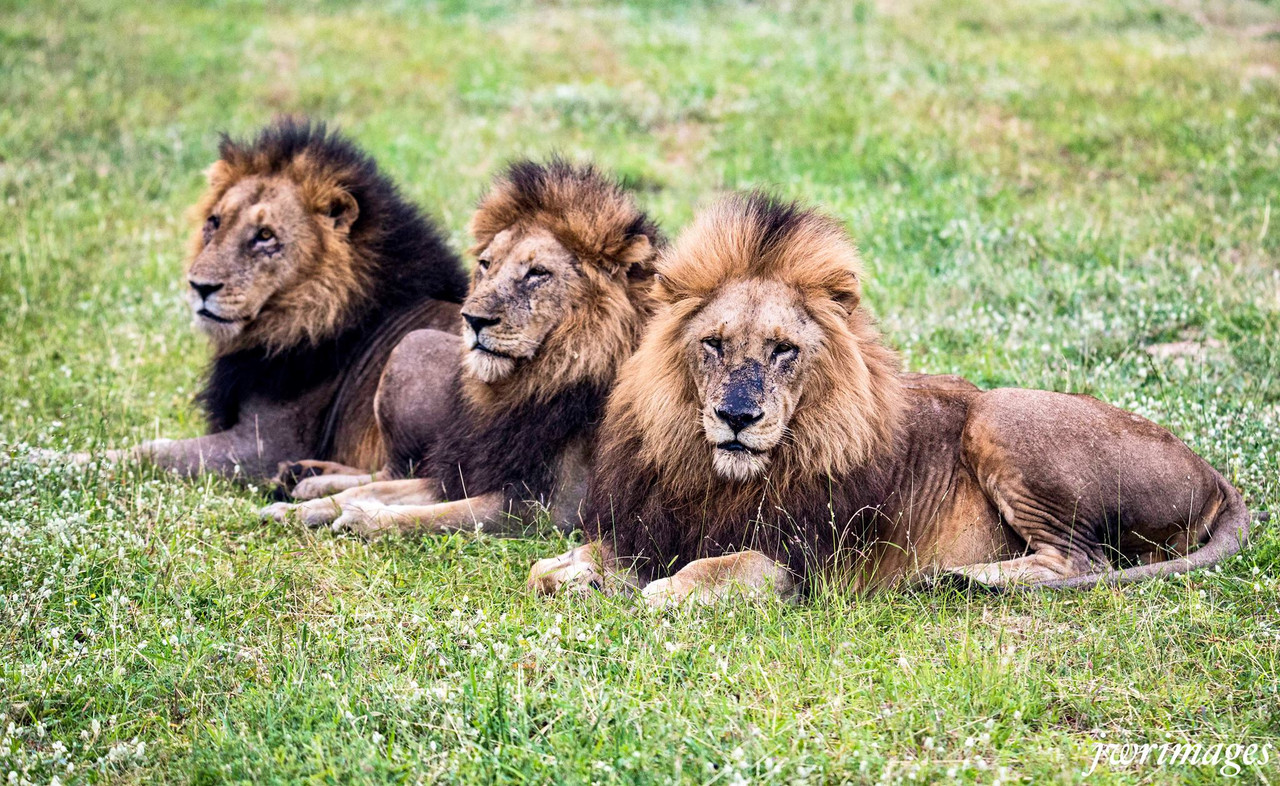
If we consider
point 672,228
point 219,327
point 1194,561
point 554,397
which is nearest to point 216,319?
point 219,327

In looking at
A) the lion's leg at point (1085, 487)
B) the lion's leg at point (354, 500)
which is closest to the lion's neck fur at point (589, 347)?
the lion's leg at point (354, 500)

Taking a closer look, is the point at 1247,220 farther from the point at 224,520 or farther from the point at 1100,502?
the point at 224,520

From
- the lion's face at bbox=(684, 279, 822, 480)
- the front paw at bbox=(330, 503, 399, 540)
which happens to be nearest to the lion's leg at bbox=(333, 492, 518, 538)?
the front paw at bbox=(330, 503, 399, 540)

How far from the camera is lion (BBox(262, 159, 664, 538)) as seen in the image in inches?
226

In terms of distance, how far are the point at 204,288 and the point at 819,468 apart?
A: 3591 millimetres

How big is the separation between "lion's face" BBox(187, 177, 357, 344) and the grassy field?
91cm

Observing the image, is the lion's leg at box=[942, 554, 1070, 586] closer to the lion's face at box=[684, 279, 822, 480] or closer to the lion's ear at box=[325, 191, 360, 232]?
the lion's face at box=[684, 279, 822, 480]

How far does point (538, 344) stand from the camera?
5.76 metres

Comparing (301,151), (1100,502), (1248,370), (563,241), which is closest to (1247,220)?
(1248,370)

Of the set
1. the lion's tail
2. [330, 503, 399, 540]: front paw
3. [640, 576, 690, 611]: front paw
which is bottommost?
[330, 503, 399, 540]: front paw

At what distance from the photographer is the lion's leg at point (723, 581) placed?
184 inches

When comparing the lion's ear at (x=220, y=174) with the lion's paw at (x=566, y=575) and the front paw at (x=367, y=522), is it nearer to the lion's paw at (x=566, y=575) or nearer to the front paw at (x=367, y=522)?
the front paw at (x=367, y=522)

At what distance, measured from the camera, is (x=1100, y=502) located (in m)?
5.03

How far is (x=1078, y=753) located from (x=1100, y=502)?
5.02ft
